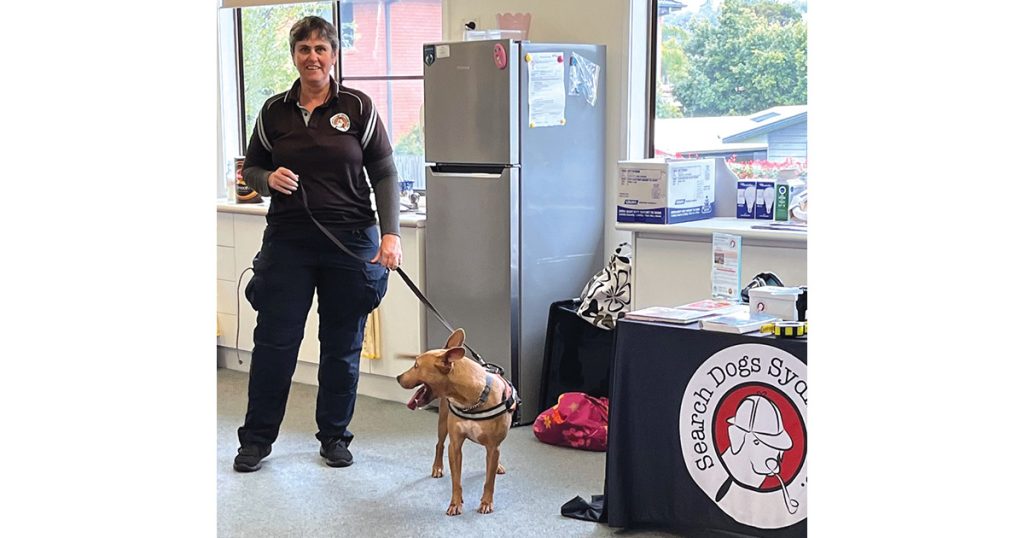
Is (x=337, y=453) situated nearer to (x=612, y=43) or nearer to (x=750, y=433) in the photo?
(x=750, y=433)

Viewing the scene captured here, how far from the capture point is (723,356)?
2840mm

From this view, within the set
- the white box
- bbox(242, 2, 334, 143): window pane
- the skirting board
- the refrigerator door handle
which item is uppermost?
bbox(242, 2, 334, 143): window pane

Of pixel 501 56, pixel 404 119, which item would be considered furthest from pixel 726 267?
pixel 404 119

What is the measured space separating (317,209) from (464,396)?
0.80 metres

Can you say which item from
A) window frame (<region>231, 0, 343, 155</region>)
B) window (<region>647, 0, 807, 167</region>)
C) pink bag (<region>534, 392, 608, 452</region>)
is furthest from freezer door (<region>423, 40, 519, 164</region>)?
window frame (<region>231, 0, 343, 155</region>)

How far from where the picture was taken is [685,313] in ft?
9.86

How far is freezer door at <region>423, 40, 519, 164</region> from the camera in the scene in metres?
4.23

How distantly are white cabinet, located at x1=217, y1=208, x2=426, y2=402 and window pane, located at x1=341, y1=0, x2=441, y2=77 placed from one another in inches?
36.0

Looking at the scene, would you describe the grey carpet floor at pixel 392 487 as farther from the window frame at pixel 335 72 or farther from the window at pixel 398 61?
the window frame at pixel 335 72

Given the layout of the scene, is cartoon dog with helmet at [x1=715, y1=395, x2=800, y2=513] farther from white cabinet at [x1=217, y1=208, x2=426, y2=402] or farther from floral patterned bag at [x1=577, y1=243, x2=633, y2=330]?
white cabinet at [x1=217, y1=208, x2=426, y2=402]
